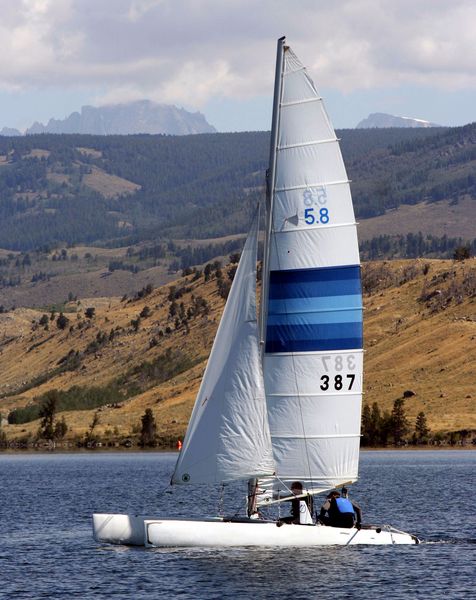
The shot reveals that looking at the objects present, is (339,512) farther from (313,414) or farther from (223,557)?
(223,557)

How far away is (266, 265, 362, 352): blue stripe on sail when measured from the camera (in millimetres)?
51812

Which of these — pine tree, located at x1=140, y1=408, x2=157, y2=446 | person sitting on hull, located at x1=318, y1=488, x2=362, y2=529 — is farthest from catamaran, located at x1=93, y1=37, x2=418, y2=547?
pine tree, located at x1=140, y1=408, x2=157, y2=446

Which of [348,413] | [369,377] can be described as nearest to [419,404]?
[369,377]

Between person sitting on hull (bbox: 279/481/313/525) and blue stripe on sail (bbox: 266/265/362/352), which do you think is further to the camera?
blue stripe on sail (bbox: 266/265/362/352)

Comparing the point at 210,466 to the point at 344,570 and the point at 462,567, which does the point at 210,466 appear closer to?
the point at 344,570

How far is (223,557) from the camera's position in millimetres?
50531

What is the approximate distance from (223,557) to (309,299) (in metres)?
9.45

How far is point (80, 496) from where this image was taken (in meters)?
86.8

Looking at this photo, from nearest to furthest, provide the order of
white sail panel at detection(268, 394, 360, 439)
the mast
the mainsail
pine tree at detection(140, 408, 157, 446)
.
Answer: the mast, the mainsail, white sail panel at detection(268, 394, 360, 439), pine tree at detection(140, 408, 157, 446)

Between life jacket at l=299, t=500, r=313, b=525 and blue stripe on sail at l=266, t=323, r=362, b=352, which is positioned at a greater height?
blue stripe on sail at l=266, t=323, r=362, b=352

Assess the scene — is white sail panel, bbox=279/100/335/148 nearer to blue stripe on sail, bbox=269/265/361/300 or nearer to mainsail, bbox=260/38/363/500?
mainsail, bbox=260/38/363/500

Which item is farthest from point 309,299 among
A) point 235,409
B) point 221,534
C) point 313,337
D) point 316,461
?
point 221,534

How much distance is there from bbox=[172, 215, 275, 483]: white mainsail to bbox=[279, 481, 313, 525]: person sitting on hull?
1.17 m

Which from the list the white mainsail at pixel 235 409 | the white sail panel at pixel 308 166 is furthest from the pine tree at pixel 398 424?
the white sail panel at pixel 308 166
